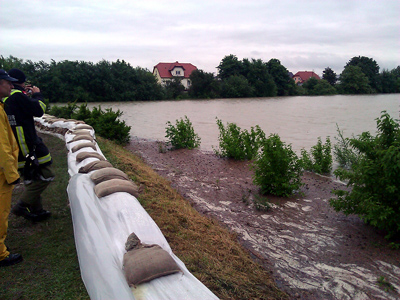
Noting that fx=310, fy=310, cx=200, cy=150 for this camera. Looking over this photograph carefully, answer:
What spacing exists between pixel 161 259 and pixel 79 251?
43.7 inches

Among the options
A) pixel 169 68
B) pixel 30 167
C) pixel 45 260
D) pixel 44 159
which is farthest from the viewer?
pixel 169 68

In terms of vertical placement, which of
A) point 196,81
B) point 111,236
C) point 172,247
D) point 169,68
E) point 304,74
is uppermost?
point 304,74

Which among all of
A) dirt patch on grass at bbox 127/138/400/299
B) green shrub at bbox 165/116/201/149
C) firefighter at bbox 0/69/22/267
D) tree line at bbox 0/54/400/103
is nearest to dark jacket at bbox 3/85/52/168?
firefighter at bbox 0/69/22/267

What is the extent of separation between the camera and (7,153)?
3145 millimetres

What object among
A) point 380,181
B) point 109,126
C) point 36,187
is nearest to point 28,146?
point 36,187

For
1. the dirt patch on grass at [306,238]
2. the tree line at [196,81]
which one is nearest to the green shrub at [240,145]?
the dirt patch on grass at [306,238]

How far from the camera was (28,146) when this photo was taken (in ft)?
13.1

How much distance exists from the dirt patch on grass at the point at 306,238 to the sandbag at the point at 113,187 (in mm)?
2096

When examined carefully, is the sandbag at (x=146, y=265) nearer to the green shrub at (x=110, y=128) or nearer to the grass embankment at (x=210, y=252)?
the grass embankment at (x=210, y=252)

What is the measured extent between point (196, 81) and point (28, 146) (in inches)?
1908

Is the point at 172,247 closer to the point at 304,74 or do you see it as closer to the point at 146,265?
the point at 146,265

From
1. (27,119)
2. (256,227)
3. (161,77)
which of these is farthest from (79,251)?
(161,77)

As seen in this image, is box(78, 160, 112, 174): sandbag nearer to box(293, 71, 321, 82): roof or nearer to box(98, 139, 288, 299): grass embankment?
box(98, 139, 288, 299): grass embankment

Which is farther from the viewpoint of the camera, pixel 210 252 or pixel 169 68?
pixel 169 68
